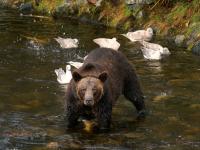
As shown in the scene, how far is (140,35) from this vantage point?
1661 cm

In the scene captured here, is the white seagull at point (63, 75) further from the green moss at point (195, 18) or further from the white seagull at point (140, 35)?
the green moss at point (195, 18)

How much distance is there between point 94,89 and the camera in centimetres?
862

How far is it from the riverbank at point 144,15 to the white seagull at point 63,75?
4.24m

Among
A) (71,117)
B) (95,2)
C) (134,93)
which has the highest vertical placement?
(95,2)

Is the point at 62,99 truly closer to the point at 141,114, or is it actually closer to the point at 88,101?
the point at 141,114

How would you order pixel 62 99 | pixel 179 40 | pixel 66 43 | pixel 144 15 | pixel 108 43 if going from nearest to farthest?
pixel 62 99 < pixel 108 43 < pixel 66 43 < pixel 179 40 < pixel 144 15

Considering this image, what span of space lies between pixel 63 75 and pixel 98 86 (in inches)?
146

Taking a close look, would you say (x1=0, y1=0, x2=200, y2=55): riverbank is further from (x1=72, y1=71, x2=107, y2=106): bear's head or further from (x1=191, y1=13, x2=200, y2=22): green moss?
(x1=72, y1=71, x2=107, y2=106): bear's head

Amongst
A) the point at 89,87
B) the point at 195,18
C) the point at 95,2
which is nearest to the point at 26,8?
the point at 95,2

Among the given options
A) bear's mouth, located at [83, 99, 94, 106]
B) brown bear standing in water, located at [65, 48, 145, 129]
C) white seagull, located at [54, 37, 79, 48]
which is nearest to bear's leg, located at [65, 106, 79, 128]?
brown bear standing in water, located at [65, 48, 145, 129]

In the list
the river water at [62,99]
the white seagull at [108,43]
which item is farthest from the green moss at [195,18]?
the white seagull at [108,43]

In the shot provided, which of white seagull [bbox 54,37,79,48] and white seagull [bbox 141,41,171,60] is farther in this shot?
white seagull [bbox 54,37,79,48]

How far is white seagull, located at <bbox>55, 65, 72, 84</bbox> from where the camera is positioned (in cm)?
1218

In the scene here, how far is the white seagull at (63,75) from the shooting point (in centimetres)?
1218
